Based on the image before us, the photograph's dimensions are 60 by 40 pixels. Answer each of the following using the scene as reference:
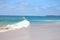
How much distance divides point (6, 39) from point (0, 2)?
90.0 inches

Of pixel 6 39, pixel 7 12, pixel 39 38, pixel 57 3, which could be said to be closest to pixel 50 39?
pixel 39 38

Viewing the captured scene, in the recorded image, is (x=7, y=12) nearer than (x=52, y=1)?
No

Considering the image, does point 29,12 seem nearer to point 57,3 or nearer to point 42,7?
point 42,7

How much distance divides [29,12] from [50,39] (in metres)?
2.47

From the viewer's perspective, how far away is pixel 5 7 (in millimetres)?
4160

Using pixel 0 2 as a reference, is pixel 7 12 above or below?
below

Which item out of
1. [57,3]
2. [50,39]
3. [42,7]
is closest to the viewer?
[50,39]

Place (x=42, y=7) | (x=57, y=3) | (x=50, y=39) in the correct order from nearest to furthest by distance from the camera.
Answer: (x=50, y=39), (x=57, y=3), (x=42, y=7)

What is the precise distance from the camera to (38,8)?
416 centimetres

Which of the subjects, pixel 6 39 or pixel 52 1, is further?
pixel 52 1

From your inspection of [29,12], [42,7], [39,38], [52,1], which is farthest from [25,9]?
[39,38]

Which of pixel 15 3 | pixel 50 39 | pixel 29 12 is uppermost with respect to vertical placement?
pixel 15 3

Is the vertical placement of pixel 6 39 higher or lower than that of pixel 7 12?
lower

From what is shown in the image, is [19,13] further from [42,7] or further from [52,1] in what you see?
[52,1]
